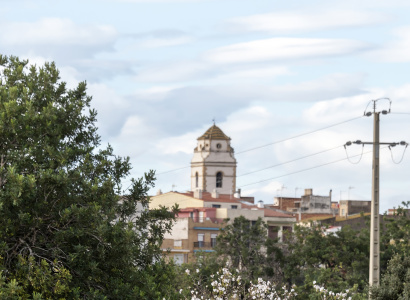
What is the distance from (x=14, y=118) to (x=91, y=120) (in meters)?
2.67

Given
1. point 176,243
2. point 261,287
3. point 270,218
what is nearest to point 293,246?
point 261,287

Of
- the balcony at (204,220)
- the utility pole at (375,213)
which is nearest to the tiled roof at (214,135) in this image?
the balcony at (204,220)

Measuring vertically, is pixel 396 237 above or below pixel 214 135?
below

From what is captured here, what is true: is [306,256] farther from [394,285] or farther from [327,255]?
[394,285]

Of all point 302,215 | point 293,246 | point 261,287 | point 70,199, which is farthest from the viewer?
point 302,215

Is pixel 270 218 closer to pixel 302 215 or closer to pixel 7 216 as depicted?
pixel 302 215

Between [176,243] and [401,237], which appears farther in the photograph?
[176,243]

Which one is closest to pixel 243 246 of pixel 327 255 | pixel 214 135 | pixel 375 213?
pixel 327 255

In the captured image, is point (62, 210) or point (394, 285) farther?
point (394, 285)

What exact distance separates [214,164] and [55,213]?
455ft

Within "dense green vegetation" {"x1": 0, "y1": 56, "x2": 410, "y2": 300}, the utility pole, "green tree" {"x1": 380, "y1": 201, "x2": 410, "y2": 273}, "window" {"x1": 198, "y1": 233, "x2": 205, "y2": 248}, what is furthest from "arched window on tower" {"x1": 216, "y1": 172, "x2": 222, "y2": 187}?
"dense green vegetation" {"x1": 0, "y1": 56, "x2": 410, "y2": 300}

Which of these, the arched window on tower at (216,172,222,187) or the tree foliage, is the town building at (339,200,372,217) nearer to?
the arched window on tower at (216,172,222,187)

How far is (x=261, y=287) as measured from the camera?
27.8 m

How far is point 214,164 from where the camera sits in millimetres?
157750
